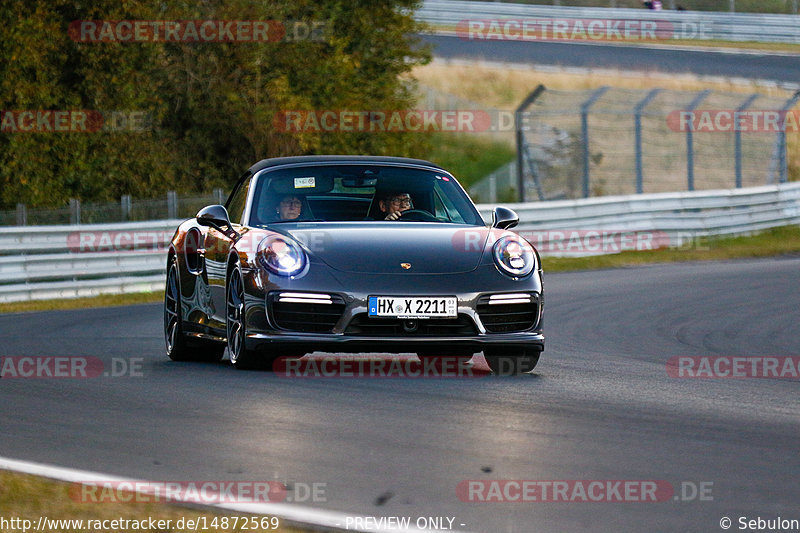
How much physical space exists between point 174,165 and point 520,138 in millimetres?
8188

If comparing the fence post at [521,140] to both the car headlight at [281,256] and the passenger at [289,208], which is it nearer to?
the passenger at [289,208]

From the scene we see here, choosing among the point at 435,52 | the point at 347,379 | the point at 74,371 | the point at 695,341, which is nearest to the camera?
the point at 347,379

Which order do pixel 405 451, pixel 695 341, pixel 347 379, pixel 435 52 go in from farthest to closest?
pixel 435 52, pixel 695 341, pixel 347 379, pixel 405 451

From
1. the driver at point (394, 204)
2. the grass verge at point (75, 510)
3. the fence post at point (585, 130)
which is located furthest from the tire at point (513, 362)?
the fence post at point (585, 130)

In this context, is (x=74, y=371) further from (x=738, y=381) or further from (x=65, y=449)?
(x=738, y=381)

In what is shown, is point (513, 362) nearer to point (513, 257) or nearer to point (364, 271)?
point (513, 257)

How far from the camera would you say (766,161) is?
2916cm

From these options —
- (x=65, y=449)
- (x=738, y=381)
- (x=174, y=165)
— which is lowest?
(x=174, y=165)

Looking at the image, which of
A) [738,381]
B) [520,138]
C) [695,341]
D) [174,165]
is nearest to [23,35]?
[174,165]

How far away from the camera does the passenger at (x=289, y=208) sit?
382 inches

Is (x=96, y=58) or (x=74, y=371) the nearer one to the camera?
(x=74, y=371)

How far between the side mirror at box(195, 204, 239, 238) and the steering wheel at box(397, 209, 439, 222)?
107cm

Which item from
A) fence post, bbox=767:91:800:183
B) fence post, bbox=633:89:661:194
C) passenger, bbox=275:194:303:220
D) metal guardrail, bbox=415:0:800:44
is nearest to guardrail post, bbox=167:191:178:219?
fence post, bbox=633:89:661:194

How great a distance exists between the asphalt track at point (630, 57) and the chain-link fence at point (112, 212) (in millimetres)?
18753
